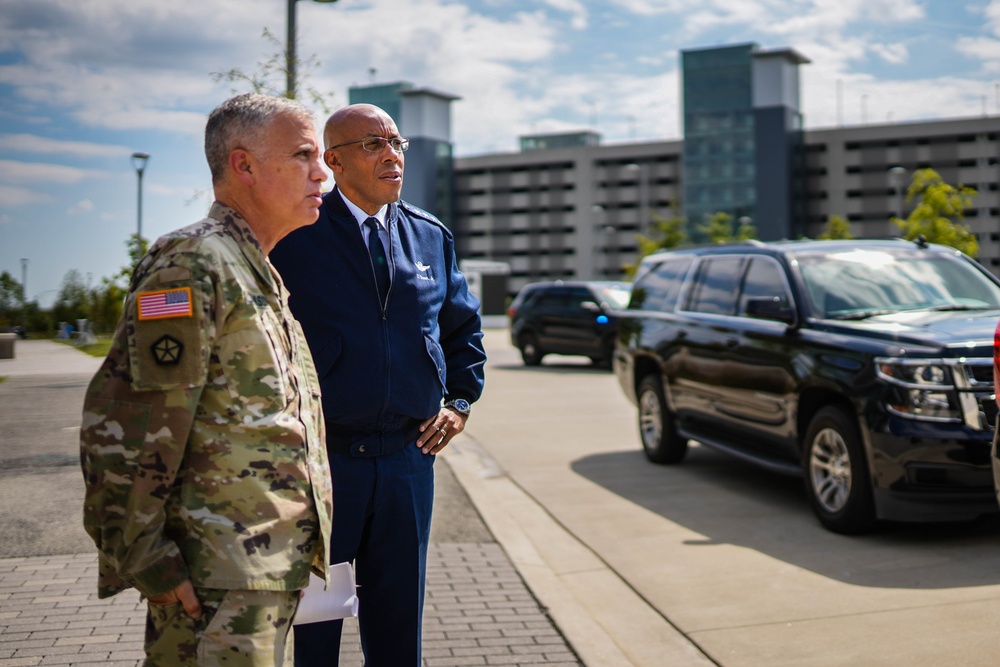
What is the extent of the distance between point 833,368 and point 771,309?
0.83 metres

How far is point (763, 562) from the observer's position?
5996mm

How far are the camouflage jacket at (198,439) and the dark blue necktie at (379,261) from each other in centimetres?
87

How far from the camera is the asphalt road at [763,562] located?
4.57m

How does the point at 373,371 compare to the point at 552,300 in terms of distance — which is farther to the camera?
the point at 552,300

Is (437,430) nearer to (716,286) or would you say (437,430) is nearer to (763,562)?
(763,562)

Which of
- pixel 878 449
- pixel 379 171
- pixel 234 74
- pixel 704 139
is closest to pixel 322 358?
pixel 379 171

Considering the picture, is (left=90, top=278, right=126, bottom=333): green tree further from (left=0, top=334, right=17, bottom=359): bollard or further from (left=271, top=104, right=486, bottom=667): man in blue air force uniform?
(left=271, top=104, right=486, bottom=667): man in blue air force uniform

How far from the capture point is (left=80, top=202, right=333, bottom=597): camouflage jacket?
203cm

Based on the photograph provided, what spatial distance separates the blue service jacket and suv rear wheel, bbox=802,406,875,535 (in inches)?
153

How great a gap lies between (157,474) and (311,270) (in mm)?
1152

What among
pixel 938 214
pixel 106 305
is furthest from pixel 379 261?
pixel 938 214

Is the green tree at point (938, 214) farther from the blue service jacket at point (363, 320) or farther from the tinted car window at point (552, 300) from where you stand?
the blue service jacket at point (363, 320)

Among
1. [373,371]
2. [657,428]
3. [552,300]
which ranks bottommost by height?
[657,428]

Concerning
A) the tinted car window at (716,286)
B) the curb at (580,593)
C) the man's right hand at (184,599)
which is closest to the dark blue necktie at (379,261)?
the man's right hand at (184,599)
